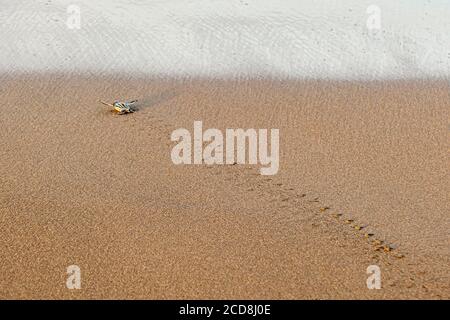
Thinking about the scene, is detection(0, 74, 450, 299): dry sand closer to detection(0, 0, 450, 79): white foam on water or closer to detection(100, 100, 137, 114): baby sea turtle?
detection(100, 100, 137, 114): baby sea turtle

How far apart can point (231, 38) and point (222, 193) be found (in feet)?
15.1

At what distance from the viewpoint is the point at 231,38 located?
33.3ft

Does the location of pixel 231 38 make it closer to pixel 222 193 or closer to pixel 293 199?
pixel 222 193

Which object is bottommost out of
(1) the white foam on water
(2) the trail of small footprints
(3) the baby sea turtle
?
(2) the trail of small footprints

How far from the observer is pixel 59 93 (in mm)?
8320

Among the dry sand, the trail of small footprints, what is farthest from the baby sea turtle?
the trail of small footprints

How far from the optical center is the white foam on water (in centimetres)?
921

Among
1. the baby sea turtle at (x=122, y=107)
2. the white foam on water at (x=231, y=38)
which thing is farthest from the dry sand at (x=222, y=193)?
the white foam on water at (x=231, y=38)

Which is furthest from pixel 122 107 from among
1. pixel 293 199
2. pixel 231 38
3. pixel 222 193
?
pixel 231 38

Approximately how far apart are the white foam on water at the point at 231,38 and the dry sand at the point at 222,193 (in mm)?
526

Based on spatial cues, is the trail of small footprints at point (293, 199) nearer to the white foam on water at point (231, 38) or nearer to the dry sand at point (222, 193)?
the dry sand at point (222, 193)

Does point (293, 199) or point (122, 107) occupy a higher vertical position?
point (122, 107)

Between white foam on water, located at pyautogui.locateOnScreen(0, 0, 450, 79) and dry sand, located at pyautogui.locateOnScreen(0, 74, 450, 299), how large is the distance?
53cm
